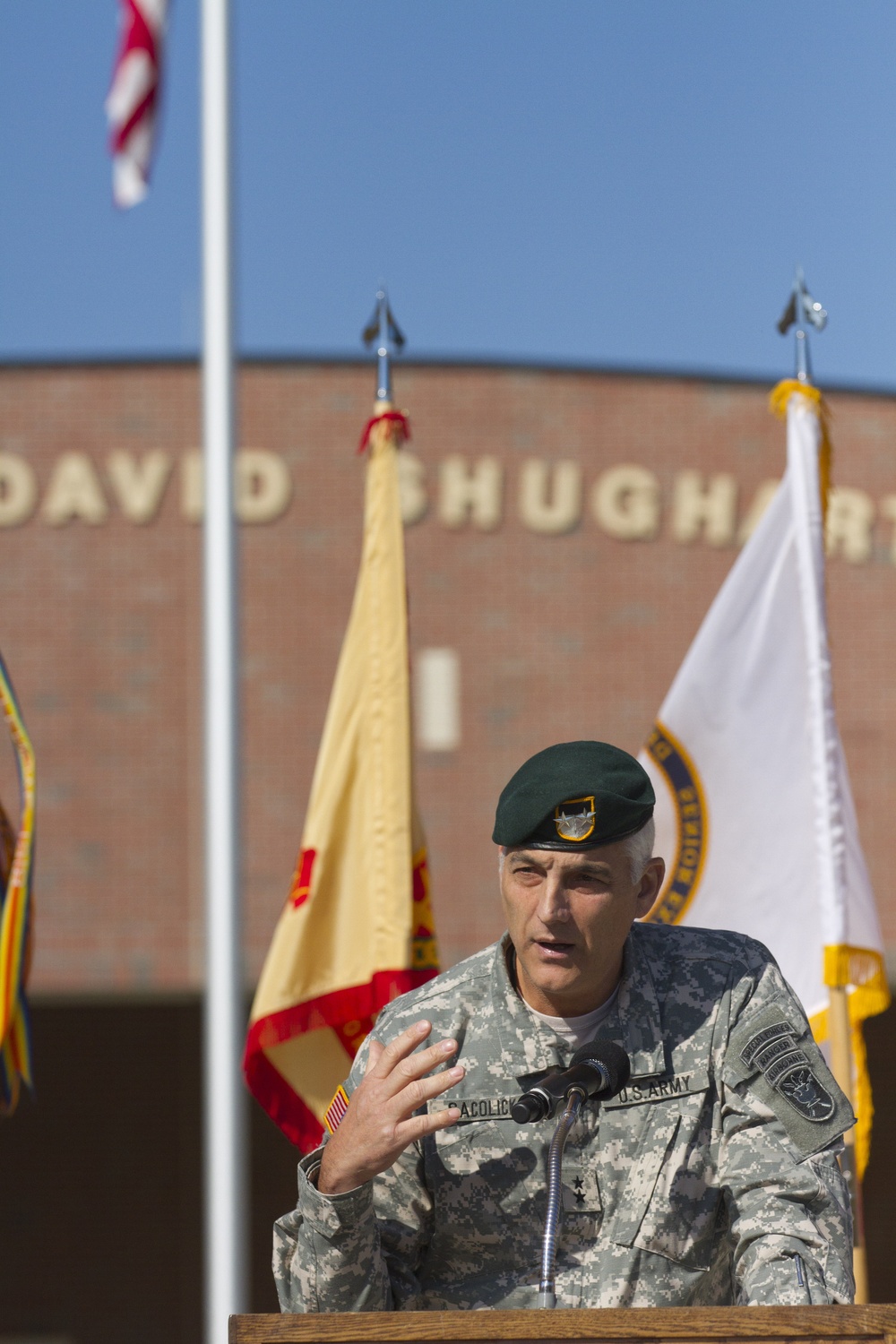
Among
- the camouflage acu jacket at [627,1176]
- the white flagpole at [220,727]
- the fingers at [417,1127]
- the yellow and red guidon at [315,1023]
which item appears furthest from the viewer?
the yellow and red guidon at [315,1023]

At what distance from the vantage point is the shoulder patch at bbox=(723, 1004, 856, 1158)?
7.50 ft

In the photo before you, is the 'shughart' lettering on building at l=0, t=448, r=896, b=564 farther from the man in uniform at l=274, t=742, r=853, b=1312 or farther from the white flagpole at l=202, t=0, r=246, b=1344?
the man in uniform at l=274, t=742, r=853, b=1312

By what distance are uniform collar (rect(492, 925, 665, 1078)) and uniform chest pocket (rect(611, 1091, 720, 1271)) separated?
0.27ft

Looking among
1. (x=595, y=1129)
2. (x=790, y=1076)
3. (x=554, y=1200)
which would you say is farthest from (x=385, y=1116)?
(x=790, y=1076)

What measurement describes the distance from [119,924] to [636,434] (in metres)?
4.40

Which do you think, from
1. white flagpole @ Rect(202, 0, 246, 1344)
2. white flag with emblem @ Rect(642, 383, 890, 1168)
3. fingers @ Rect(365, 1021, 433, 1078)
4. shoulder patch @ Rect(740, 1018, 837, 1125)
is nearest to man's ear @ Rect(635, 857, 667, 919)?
shoulder patch @ Rect(740, 1018, 837, 1125)

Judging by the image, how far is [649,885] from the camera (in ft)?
8.04

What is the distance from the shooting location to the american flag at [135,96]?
206 inches

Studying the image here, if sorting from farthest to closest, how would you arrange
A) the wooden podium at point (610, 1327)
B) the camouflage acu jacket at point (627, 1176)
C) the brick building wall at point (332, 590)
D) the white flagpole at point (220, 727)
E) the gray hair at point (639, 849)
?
the brick building wall at point (332, 590), the white flagpole at point (220, 727), the gray hair at point (639, 849), the camouflage acu jacket at point (627, 1176), the wooden podium at point (610, 1327)

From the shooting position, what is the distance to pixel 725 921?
5211 mm

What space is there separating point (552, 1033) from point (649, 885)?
0.86 feet

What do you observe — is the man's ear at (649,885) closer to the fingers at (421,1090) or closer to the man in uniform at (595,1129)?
the man in uniform at (595,1129)

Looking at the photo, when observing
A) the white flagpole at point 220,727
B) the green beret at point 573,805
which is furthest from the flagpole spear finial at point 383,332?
the green beret at point 573,805

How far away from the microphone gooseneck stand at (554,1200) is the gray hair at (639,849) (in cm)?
34
